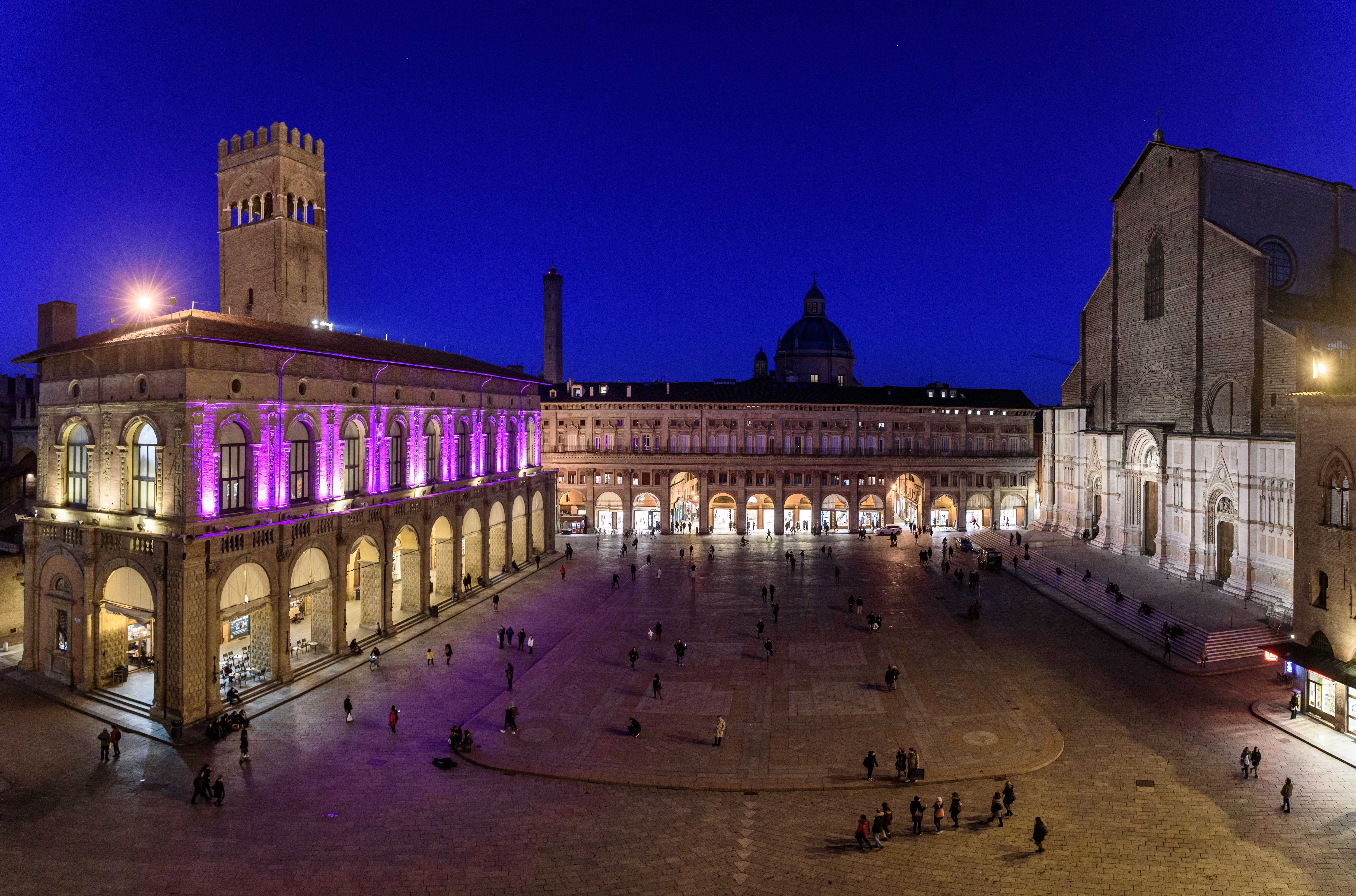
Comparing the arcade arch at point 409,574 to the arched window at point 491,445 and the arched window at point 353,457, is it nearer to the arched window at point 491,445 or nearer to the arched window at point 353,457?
the arched window at point 353,457

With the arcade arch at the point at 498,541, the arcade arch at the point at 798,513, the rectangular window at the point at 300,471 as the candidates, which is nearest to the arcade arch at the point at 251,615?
the rectangular window at the point at 300,471

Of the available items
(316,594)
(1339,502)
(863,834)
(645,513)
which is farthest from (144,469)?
(645,513)

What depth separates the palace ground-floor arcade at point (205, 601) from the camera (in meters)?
24.2

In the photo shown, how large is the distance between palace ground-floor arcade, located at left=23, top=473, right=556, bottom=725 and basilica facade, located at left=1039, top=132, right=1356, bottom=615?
39.6 metres

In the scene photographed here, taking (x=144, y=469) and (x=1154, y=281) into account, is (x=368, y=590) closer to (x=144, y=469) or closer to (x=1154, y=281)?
(x=144, y=469)

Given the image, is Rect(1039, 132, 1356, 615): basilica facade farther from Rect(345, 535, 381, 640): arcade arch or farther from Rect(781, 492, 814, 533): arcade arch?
Rect(345, 535, 381, 640): arcade arch

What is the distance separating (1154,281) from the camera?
47.8 meters

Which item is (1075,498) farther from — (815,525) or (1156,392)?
(815,525)

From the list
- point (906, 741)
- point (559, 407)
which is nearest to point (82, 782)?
point (906, 741)

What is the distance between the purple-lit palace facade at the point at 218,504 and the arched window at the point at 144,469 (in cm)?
6

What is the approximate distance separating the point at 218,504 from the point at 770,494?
1879 inches

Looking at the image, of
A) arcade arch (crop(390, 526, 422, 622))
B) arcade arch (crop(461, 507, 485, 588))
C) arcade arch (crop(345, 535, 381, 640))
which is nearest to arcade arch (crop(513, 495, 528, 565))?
arcade arch (crop(461, 507, 485, 588))

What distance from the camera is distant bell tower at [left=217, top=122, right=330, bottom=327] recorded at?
4153 centimetres

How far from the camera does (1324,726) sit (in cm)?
Result: 2427
